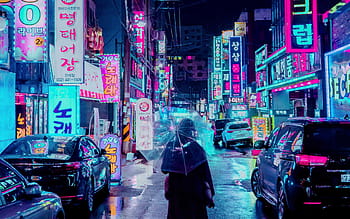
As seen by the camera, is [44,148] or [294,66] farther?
[294,66]

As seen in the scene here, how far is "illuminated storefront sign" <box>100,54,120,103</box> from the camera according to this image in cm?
2091

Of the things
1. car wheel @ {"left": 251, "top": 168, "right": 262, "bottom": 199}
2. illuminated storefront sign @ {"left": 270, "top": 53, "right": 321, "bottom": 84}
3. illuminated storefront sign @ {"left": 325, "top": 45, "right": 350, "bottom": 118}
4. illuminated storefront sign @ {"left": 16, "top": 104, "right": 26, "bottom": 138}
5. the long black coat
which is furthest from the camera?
illuminated storefront sign @ {"left": 270, "top": 53, "right": 321, "bottom": 84}

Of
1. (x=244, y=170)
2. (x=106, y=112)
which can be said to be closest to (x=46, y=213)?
(x=244, y=170)

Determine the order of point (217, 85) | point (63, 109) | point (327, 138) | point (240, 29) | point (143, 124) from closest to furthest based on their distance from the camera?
point (327, 138), point (63, 109), point (143, 124), point (240, 29), point (217, 85)

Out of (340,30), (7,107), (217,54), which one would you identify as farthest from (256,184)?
(217,54)

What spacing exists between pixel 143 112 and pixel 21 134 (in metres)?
6.01

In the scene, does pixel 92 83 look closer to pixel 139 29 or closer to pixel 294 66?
pixel 294 66

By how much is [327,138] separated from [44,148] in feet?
17.9

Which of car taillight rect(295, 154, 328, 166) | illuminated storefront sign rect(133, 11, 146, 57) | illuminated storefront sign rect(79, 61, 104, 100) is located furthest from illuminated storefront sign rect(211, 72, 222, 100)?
car taillight rect(295, 154, 328, 166)

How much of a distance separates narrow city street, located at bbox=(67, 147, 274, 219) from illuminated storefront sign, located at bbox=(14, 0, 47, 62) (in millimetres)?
4611

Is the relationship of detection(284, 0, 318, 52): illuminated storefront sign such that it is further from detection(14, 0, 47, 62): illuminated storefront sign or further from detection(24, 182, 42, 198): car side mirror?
detection(24, 182, 42, 198): car side mirror

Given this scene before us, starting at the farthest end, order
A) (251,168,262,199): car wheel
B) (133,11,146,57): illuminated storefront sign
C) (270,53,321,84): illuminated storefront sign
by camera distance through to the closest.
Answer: (133,11,146,57): illuminated storefront sign, (270,53,321,84): illuminated storefront sign, (251,168,262,199): car wheel

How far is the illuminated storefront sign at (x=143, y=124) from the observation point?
17859mm

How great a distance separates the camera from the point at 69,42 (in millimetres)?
13047
